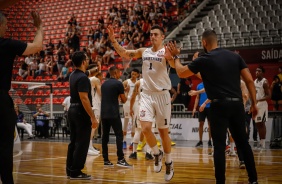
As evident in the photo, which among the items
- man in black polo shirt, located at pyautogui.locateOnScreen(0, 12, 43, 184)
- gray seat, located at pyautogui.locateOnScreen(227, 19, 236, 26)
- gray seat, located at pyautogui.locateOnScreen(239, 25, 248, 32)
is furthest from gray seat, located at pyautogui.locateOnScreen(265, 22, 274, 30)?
man in black polo shirt, located at pyautogui.locateOnScreen(0, 12, 43, 184)

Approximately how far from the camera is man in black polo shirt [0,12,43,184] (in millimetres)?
5258

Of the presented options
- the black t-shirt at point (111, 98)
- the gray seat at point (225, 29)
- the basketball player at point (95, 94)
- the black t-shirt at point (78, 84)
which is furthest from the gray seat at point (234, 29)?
the black t-shirt at point (78, 84)

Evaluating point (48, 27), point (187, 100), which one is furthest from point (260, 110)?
point (48, 27)

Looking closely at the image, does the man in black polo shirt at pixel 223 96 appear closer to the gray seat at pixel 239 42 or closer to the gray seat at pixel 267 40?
the gray seat at pixel 267 40

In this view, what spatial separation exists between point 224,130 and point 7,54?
2954 millimetres

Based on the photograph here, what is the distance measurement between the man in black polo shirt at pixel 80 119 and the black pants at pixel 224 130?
2.22 metres

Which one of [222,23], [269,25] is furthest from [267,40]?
[222,23]

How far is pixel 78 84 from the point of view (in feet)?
25.7

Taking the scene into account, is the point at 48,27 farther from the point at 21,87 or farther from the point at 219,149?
the point at 219,149

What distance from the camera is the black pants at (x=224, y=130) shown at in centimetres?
615

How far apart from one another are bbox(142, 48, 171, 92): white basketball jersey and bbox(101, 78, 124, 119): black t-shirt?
2.06 m

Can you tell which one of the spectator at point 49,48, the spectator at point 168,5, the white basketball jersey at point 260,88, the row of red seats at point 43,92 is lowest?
the row of red seats at point 43,92

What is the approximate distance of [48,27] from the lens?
3319 cm

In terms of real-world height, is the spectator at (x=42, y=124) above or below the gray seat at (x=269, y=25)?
below
